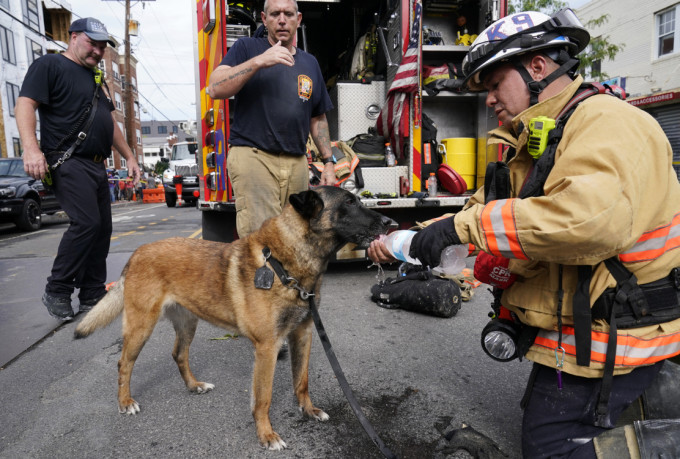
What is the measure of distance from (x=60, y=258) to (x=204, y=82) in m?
2.77

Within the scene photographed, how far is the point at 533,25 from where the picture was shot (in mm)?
1721

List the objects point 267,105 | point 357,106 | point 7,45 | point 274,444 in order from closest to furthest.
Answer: point 274,444
point 267,105
point 357,106
point 7,45

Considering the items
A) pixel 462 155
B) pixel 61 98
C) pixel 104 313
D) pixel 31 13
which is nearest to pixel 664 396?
pixel 104 313

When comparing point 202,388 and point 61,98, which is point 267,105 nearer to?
point 202,388

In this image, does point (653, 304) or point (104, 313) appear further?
point (104, 313)

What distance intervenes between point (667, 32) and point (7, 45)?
3410cm

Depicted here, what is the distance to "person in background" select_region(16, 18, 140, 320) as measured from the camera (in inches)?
146

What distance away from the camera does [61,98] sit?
382cm

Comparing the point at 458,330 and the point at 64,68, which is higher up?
the point at 64,68

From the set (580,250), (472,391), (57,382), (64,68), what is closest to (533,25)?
(580,250)

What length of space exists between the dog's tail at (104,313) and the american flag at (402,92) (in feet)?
12.7

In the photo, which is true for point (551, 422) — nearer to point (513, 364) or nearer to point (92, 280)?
point (513, 364)

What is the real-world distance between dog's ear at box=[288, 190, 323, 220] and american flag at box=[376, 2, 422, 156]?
3423 mm

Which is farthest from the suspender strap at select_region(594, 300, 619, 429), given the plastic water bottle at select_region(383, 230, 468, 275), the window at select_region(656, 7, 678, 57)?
the window at select_region(656, 7, 678, 57)
